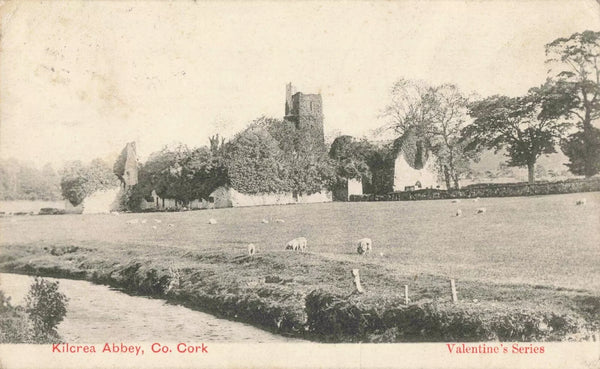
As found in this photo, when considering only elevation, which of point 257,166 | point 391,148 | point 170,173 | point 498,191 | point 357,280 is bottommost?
point 357,280

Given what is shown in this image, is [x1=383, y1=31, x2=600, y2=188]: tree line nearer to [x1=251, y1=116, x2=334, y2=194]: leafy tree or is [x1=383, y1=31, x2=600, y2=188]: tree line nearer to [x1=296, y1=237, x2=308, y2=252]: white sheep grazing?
[x1=251, y1=116, x2=334, y2=194]: leafy tree

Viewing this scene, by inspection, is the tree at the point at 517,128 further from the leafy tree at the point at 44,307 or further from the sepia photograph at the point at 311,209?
the leafy tree at the point at 44,307

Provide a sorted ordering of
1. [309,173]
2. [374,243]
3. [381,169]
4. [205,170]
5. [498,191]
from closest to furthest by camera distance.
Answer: [374,243] → [498,191] → [205,170] → [381,169] → [309,173]

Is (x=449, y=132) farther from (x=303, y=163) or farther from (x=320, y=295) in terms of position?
(x=320, y=295)

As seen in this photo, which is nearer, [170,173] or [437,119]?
[437,119]

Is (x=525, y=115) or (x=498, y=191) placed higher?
(x=525, y=115)

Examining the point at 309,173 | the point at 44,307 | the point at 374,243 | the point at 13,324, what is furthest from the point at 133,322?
the point at 309,173

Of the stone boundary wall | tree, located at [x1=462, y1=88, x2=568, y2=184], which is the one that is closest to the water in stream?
the stone boundary wall
